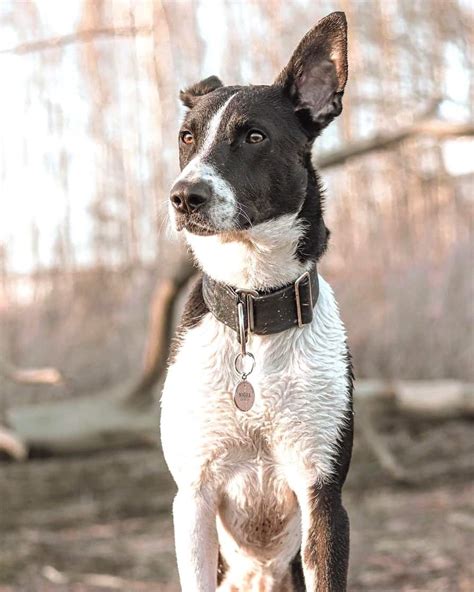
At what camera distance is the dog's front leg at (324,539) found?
2596 mm

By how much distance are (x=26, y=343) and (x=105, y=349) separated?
0.86 meters

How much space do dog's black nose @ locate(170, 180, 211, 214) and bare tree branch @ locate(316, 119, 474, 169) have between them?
15.2 ft

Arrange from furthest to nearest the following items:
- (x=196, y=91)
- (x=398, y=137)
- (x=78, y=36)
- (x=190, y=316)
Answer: (x=398, y=137) → (x=78, y=36) → (x=196, y=91) → (x=190, y=316)

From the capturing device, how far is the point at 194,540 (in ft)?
8.79

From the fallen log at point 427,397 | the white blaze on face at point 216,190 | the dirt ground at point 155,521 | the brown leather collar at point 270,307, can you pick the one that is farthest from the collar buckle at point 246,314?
the fallen log at point 427,397

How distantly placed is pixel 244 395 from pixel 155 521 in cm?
587

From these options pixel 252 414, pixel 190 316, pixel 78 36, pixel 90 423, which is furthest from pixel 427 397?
pixel 252 414

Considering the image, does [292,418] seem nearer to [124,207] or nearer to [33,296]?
[33,296]

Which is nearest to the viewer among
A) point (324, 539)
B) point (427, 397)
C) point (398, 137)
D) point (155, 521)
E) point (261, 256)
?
point (324, 539)

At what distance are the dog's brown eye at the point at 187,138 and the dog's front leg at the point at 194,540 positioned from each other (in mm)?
996

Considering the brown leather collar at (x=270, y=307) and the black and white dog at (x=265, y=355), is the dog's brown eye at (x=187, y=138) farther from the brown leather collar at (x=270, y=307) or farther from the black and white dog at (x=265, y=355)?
the brown leather collar at (x=270, y=307)

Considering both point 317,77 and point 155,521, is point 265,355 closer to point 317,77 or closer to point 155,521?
point 317,77

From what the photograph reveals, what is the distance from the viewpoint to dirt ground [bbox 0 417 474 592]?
6.49m

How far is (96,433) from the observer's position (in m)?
7.83
